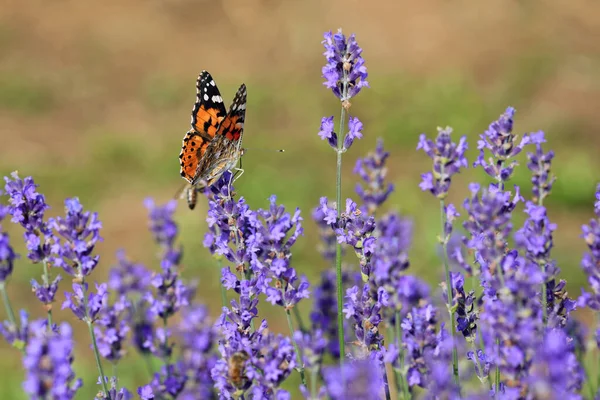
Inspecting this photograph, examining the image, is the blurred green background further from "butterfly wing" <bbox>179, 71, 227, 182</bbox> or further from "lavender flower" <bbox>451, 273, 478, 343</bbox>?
"lavender flower" <bbox>451, 273, 478, 343</bbox>

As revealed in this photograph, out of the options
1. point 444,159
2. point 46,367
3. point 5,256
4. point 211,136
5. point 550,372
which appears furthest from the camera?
point 211,136

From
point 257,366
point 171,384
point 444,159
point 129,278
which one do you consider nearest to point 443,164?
point 444,159

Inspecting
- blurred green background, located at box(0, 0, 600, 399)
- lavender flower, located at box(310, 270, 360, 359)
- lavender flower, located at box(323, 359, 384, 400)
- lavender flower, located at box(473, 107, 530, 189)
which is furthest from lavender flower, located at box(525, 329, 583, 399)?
blurred green background, located at box(0, 0, 600, 399)

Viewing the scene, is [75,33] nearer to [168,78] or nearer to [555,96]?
[168,78]

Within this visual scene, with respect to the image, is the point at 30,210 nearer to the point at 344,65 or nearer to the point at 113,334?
the point at 113,334

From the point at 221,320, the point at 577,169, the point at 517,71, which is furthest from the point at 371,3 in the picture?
the point at 221,320

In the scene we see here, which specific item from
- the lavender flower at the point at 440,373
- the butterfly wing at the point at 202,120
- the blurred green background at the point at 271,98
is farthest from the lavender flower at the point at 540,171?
the blurred green background at the point at 271,98
